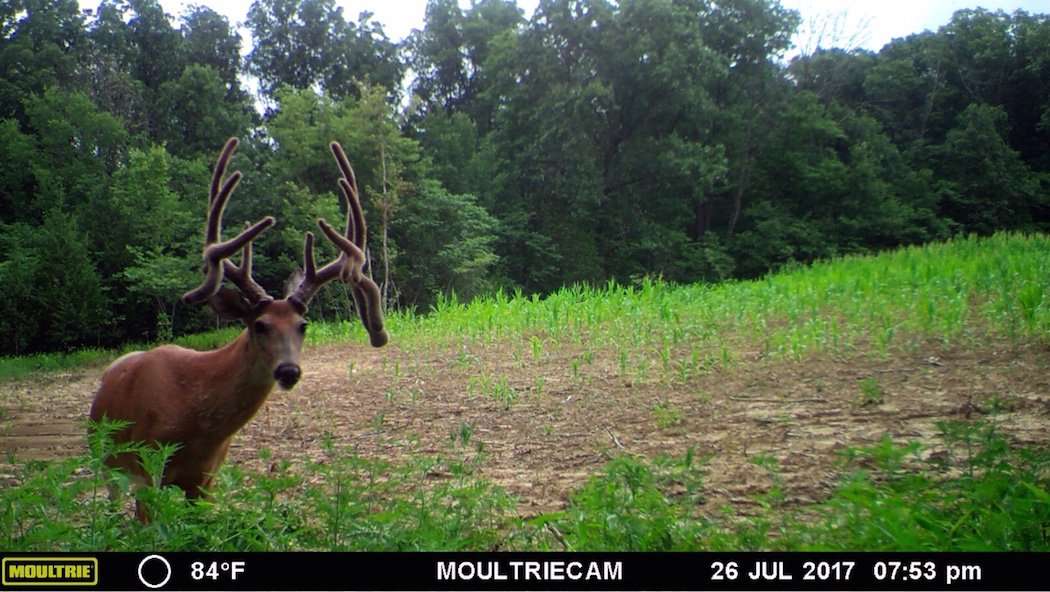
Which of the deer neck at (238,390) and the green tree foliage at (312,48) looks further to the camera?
the green tree foliage at (312,48)

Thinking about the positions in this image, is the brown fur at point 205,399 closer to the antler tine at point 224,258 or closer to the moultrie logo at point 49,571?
the antler tine at point 224,258

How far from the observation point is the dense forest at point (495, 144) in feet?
38.0

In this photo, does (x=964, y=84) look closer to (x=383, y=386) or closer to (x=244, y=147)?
(x=383, y=386)

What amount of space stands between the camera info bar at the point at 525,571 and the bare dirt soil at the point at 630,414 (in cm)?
76

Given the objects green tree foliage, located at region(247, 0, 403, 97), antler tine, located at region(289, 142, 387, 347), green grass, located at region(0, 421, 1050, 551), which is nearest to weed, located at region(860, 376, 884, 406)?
green grass, located at region(0, 421, 1050, 551)

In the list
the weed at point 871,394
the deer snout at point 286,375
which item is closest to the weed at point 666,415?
the weed at point 871,394

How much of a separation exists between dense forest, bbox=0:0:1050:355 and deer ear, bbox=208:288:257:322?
7.01 m

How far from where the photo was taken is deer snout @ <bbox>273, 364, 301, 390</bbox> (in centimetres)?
238

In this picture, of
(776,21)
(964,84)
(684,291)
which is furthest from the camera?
(776,21)

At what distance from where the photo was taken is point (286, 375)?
2385 mm

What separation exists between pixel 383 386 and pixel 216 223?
2.91 metres

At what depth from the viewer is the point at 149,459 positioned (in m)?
2.23

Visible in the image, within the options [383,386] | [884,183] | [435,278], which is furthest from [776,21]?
[383,386]
